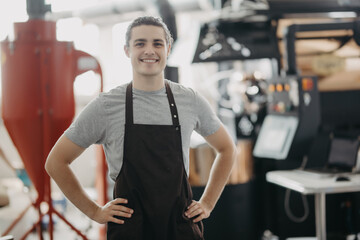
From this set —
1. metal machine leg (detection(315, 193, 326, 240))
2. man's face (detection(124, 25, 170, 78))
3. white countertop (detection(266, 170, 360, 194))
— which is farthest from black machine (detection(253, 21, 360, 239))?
man's face (detection(124, 25, 170, 78))

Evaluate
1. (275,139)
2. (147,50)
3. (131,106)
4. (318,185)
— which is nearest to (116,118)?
(131,106)

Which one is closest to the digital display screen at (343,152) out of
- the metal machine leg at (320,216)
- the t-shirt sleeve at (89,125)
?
the metal machine leg at (320,216)

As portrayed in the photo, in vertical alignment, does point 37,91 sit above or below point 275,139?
above

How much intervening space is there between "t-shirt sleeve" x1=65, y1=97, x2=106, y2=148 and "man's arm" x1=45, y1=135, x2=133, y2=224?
0.04 meters

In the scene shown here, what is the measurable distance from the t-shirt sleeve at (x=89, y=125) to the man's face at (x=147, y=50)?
215 millimetres

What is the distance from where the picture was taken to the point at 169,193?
171 cm

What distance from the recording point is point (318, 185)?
3014 mm

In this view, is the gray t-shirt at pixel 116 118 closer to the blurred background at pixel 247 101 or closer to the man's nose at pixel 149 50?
the man's nose at pixel 149 50

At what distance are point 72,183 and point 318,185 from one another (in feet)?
5.96

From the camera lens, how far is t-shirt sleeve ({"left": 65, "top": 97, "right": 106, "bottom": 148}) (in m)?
1.74

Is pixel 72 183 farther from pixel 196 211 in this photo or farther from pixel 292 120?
pixel 292 120

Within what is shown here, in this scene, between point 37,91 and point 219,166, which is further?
point 37,91

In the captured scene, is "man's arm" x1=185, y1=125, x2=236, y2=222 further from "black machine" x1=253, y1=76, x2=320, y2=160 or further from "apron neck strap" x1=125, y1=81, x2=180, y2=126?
"black machine" x1=253, y1=76, x2=320, y2=160

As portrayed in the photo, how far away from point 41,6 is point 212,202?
1.85 meters
